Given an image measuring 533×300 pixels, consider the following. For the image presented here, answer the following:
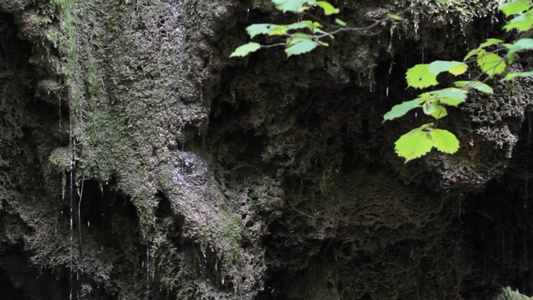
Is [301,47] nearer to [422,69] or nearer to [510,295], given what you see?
[422,69]

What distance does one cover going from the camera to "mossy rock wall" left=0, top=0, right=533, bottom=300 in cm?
366

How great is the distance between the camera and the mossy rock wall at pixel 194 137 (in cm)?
366

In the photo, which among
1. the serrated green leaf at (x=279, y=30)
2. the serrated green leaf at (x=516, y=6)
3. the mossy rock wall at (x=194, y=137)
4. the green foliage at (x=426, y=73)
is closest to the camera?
the serrated green leaf at (x=279, y=30)

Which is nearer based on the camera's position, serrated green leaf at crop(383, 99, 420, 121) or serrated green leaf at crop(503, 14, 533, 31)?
serrated green leaf at crop(383, 99, 420, 121)

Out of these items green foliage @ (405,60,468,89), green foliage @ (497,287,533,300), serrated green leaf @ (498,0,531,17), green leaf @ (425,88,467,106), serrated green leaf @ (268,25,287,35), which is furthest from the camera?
green foliage @ (497,287,533,300)

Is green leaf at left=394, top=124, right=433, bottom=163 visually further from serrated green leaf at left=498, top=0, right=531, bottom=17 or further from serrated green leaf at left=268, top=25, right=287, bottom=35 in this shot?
serrated green leaf at left=498, top=0, right=531, bottom=17

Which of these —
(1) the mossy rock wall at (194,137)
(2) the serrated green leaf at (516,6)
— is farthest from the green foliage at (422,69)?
(1) the mossy rock wall at (194,137)

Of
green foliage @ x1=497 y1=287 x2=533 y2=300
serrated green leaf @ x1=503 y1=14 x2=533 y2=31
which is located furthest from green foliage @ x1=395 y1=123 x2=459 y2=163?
green foliage @ x1=497 y1=287 x2=533 y2=300

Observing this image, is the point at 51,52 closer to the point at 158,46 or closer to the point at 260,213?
the point at 158,46

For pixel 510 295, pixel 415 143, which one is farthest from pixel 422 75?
pixel 510 295

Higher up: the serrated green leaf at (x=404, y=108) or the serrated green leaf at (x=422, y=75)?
the serrated green leaf at (x=422, y=75)

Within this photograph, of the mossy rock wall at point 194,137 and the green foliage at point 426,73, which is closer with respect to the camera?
the green foliage at point 426,73

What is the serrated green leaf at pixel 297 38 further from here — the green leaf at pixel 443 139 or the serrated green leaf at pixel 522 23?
the serrated green leaf at pixel 522 23

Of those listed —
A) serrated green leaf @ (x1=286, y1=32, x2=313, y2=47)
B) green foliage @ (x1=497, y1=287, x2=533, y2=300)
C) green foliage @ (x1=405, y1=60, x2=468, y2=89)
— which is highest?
serrated green leaf @ (x1=286, y1=32, x2=313, y2=47)
